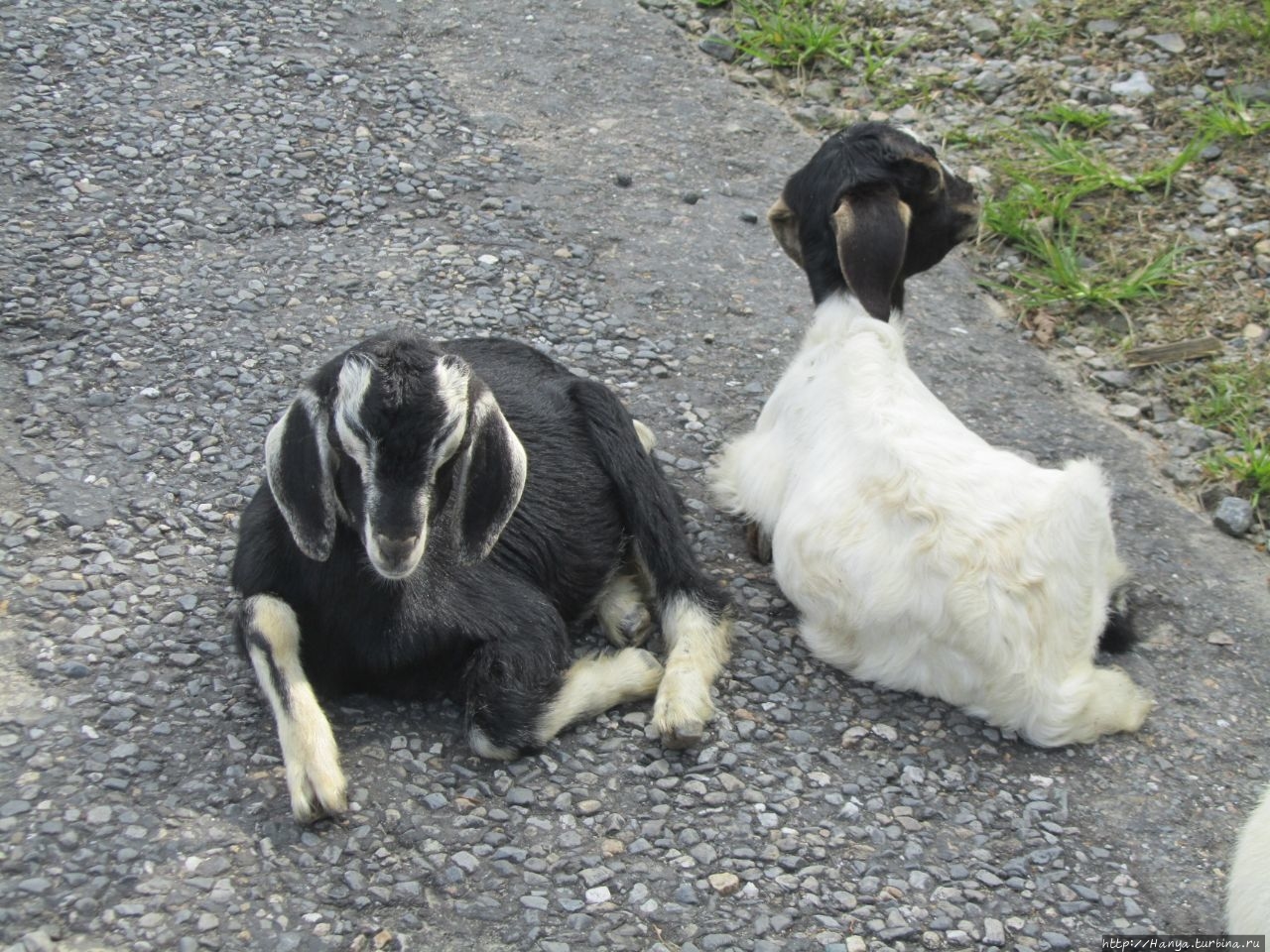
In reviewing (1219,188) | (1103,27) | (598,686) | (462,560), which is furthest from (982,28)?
(462,560)

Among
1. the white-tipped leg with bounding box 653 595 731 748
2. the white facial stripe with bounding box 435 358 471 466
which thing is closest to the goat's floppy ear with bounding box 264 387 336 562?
the white facial stripe with bounding box 435 358 471 466

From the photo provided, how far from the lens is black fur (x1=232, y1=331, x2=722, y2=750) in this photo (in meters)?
3.94

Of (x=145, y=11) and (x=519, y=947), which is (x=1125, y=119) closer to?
(x=145, y=11)

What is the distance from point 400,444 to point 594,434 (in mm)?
1200

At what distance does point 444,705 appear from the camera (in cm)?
446

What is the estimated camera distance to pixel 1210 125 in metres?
7.54

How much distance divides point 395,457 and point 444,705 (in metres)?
0.93

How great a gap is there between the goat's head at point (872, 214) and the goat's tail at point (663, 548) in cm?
96

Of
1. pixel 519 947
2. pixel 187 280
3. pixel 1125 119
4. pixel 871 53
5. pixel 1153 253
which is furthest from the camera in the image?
pixel 871 53

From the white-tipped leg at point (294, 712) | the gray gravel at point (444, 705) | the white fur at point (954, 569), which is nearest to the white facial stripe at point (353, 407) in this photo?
the white-tipped leg at point (294, 712)

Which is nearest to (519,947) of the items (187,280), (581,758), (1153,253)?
(581,758)

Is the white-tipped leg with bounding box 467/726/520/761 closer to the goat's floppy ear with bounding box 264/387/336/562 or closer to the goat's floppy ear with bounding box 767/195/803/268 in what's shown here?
the goat's floppy ear with bounding box 264/387/336/562

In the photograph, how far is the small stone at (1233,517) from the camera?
574 cm

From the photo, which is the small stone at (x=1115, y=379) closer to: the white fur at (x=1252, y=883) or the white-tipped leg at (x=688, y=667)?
the white-tipped leg at (x=688, y=667)
